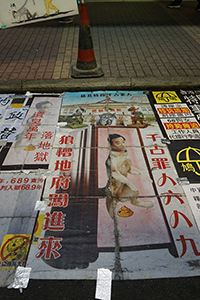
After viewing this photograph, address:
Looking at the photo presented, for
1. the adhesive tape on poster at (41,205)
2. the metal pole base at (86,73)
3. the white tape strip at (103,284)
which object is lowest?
the white tape strip at (103,284)

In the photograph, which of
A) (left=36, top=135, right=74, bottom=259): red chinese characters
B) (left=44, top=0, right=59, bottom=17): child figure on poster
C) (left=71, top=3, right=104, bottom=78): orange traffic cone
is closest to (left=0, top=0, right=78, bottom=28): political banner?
(left=44, top=0, right=59, bottom=17): child figure on poster

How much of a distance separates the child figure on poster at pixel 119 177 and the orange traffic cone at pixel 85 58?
167 centimetres

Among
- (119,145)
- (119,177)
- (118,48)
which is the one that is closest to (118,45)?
(118,48)

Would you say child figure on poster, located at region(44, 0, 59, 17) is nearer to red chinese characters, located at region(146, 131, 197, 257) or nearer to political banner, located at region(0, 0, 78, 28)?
political banner, located at region(0, 0, 78, 28)

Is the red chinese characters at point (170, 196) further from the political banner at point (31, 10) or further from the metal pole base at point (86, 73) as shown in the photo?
the political banner at point (31, 10)

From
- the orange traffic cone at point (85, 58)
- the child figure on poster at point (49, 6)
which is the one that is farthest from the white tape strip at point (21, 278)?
the child figure on poster at point (49, 6)

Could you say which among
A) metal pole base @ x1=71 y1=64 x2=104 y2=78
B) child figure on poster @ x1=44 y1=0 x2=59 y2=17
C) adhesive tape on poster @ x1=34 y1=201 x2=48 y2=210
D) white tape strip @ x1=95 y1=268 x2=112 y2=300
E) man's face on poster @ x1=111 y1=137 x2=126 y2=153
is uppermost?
child figure on poster @ x1=44 y1=0 x2=59 y2=17

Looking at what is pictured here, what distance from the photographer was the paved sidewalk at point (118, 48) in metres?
4.21

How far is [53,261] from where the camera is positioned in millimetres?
1974

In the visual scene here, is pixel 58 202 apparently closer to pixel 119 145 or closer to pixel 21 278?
pixel 21 278

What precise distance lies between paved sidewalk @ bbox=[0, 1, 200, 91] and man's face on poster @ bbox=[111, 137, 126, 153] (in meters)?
1.41

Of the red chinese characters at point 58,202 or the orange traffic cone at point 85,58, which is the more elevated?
the orange traffic cone at point 85,58

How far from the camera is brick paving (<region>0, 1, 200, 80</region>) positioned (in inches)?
173

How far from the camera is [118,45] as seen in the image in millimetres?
5309
